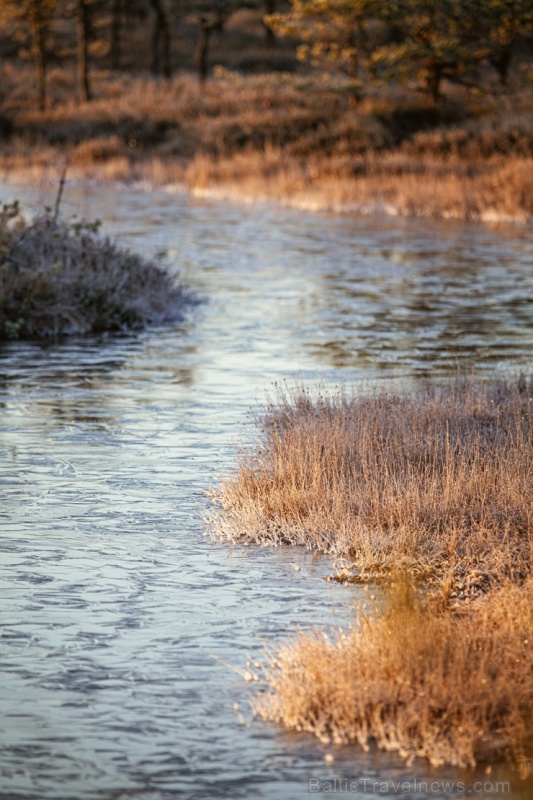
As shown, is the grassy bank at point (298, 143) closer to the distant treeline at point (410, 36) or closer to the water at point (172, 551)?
the distant treeline at point (410, 36)

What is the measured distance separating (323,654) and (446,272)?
18205mm

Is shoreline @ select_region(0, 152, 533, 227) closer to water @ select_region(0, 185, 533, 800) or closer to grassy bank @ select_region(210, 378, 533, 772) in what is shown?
water @ select_region(0, 185, 533, 800)

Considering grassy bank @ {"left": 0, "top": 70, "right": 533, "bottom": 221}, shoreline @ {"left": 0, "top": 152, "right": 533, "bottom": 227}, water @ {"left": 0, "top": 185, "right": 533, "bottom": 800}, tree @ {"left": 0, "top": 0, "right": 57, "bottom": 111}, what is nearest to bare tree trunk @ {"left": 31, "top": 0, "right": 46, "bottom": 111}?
tree @ {"left": 0, "top": 0, "right": 57, "bottom": 111}

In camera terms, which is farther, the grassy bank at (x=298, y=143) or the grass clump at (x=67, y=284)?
the grassy bank at (x=298, y=143)

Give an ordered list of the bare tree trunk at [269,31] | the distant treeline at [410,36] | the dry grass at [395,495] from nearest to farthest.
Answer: the dry grass at [395,495]
the distant treeline at [410,36]
the bare tree trunk at [269,31]

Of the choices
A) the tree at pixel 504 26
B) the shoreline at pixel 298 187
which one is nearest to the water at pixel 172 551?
the shoreline at pixel 298 187

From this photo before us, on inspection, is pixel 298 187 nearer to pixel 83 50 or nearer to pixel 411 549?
pixel 83 50

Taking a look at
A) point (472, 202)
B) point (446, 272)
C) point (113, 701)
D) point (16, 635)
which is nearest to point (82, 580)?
Answer: point (16, 635)

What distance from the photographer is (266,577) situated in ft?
23.9

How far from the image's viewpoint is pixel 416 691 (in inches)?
205

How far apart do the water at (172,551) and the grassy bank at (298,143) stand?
1253 cm

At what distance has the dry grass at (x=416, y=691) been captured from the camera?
16.6 ft

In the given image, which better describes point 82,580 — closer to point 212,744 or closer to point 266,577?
point 266,577

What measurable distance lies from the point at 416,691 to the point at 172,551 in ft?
8.99
